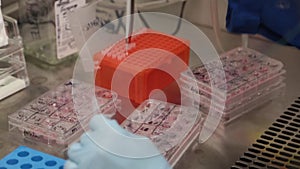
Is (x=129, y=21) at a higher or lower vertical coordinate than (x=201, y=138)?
higher

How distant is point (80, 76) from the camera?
3.62 feet

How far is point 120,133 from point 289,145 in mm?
311

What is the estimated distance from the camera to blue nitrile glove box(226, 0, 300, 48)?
3.19ft

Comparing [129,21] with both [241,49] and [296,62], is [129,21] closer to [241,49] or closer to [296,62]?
[241,49]

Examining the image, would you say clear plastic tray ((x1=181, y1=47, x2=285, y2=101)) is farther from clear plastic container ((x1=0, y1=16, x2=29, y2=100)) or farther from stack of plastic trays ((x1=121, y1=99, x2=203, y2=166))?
clear plastic container ((x1=0, y1=16, x2=29, y2=100))

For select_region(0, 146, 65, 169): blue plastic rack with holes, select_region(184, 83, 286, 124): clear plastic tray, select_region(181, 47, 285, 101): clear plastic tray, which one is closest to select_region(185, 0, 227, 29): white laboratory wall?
select_region(181, 47, 285, 101): clear plastic tray

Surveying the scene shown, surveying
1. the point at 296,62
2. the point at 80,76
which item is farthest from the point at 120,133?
the point at 296,62

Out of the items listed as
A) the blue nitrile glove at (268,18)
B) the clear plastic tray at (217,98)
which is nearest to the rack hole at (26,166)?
the clear plastic tray at (217,98)

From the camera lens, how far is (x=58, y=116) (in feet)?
3.28

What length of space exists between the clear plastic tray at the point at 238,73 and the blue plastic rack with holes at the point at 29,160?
0.28 meters

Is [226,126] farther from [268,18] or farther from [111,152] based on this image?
[111,152]

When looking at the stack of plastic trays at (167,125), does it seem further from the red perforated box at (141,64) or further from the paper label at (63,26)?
the paper label at (63,26)

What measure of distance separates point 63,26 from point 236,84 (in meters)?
0.37

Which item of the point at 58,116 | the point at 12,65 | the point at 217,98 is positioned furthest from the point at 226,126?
the point at 12,65
